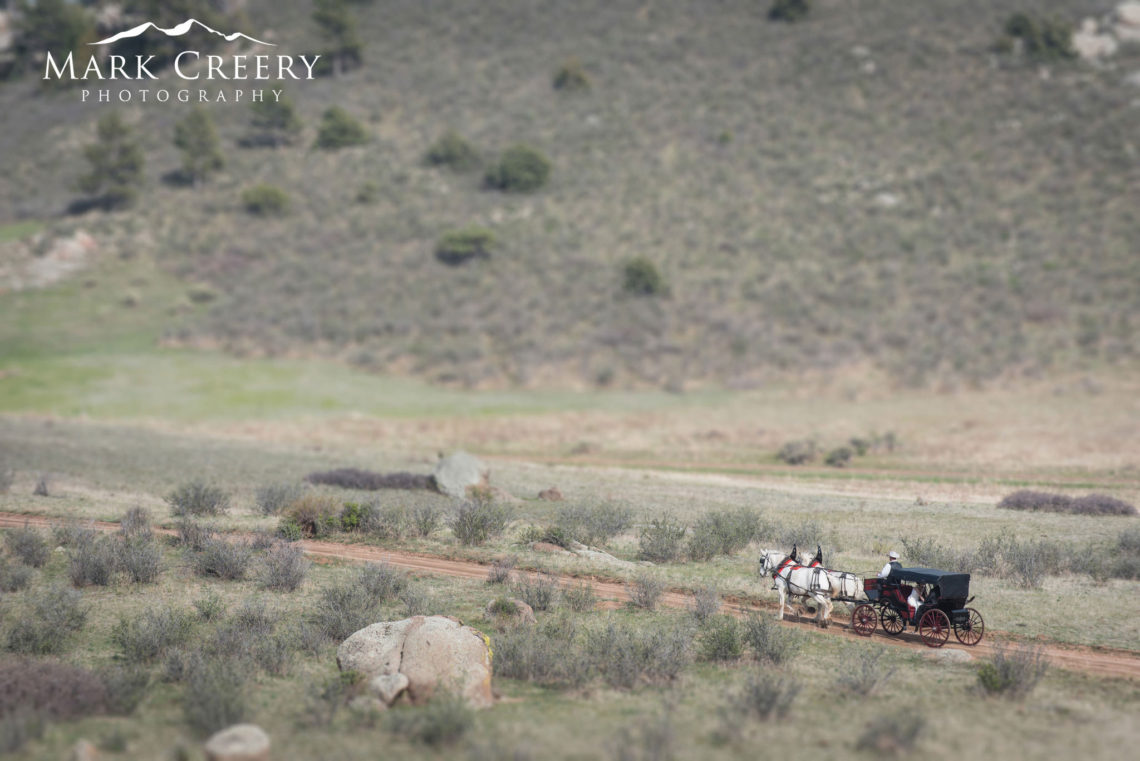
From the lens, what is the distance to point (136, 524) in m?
19.8

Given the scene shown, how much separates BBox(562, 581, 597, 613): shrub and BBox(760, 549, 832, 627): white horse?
3.43 metres

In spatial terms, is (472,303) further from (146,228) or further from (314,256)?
(146,228)

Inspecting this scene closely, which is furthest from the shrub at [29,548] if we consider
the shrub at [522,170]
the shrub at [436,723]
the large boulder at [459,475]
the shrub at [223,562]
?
the shrub at [522,170]

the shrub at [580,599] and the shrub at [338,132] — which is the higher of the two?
Result: the shrub at [338,132]

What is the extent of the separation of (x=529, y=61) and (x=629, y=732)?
322 ft

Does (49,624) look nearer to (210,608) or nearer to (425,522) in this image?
(210,608)

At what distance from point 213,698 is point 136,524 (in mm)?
11662

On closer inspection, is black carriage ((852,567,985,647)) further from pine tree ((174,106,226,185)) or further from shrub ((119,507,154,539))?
pine tree ((174,106,226,185))

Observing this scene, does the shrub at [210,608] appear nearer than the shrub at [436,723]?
No

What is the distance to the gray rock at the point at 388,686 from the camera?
1073 centimetres

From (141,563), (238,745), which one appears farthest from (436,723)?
(141,563)

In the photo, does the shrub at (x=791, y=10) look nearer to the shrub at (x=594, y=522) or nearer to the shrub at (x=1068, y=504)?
the shrub at (x=1068, y=504)

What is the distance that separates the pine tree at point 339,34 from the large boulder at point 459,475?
281ft

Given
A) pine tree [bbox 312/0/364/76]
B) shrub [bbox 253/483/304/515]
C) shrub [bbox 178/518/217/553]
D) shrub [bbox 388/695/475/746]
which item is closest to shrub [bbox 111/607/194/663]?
shrub [bbox 178/518/217/553]
